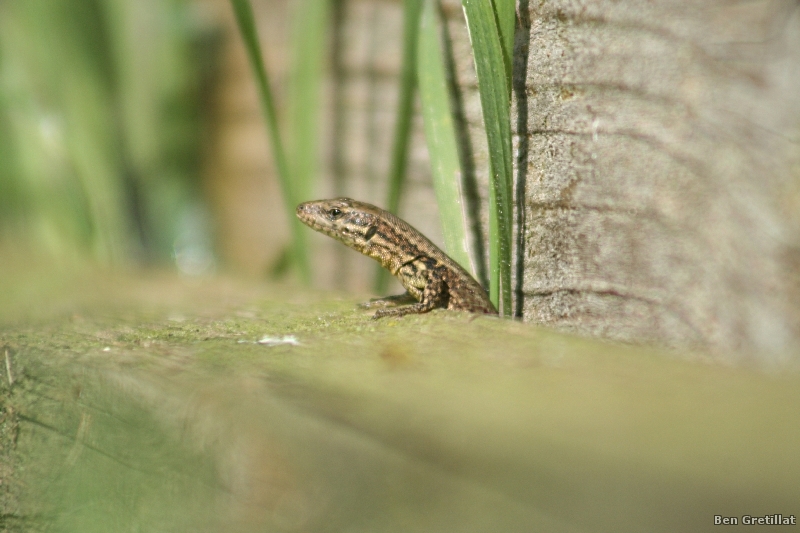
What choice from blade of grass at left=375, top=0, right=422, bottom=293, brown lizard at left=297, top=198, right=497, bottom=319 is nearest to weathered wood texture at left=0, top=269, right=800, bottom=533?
brown lizard at left=297, top=198, right=497, bottom=319

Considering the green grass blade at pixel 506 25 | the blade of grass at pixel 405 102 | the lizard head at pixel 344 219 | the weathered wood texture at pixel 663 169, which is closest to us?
the weathered wood texture at pixel 663 169

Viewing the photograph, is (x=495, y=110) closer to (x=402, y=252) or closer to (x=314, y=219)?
(x=402, y=252)

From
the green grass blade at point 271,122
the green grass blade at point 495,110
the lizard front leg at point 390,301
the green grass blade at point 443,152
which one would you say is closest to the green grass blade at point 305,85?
the green grass blade at point 271,122

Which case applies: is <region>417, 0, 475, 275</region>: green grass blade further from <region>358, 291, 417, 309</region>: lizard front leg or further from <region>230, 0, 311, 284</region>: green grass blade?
<region>230, 0, 311, 284</region>: green grass blade

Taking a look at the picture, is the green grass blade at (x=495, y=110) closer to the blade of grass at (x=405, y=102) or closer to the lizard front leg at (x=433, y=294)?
the blade of grass at (x=405, y=102)

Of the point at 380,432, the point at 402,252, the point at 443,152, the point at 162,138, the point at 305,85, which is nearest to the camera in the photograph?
the point at 380,432

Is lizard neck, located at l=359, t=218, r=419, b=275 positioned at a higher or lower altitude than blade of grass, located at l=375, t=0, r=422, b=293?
lower

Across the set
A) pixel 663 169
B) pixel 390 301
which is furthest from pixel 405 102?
pixel 663 169
